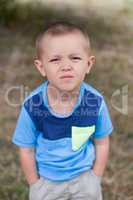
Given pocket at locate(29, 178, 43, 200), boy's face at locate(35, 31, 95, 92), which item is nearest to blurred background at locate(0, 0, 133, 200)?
pocket at locate(29, 178, 43, 200)

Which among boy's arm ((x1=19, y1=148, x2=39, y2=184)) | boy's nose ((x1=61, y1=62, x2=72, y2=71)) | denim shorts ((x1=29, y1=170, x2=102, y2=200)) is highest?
boy's nose ((x1=61, y1=62, x2=72, y2=71))

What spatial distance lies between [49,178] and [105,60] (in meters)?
2.92

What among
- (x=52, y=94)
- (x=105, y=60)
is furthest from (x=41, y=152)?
(x=105, y=60)

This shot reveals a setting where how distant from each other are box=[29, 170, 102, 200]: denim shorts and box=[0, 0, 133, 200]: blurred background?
777mm

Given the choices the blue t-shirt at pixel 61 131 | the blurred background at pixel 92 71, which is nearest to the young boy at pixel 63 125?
the blue t-shirt at pixel 61 131

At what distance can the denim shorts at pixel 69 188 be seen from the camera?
2.83m

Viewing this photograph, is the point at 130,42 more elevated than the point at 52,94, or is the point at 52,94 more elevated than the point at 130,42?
the point at 130,42

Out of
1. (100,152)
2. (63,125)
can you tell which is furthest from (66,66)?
(100,152)

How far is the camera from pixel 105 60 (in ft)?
18.4

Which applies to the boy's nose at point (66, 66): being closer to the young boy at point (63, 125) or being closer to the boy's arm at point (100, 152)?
the young boy at point (63, 125)

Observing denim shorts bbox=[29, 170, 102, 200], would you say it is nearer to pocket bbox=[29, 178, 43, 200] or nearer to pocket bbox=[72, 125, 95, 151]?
pocket bbox=[29, 178, 43, 200]

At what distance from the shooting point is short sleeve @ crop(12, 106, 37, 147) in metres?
2.73

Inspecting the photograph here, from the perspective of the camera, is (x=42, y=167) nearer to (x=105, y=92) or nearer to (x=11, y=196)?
(x=11, y=196)

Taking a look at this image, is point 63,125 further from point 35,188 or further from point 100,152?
point 35,188
